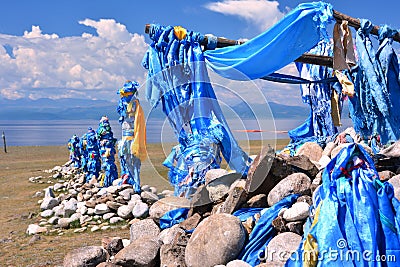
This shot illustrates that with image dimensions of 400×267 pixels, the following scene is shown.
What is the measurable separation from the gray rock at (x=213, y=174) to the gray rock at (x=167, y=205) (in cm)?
42

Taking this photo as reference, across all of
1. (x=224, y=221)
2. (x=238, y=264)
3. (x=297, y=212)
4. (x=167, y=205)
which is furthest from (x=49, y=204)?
(x=297, y=212)

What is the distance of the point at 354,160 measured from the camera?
3121 mm

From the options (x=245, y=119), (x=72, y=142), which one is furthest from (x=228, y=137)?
(x=72, y=142)

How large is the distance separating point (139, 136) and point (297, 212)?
5.29 metres

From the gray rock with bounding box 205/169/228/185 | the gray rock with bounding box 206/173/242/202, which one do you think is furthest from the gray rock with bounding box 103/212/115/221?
the gray rock with bounding box 206/173/242/202

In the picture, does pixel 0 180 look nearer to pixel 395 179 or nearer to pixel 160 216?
pixel 160 216

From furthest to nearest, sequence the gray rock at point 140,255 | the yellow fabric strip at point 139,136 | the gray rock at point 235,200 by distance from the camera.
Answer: the yellow fabric strip at point 139,136 < the gray rock at point 235,200 < the gray rock at point 140,255

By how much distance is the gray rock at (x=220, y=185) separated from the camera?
5.30 metres

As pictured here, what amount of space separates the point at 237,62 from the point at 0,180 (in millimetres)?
11996

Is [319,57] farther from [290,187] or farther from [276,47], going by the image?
[290,187]

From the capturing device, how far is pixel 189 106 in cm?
555

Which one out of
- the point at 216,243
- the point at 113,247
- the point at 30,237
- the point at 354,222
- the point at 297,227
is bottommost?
the point at 30,237

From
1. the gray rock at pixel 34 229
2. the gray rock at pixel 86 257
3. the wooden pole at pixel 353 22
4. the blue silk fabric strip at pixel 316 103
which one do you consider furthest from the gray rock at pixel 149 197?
the blue silk fabric strip at pixel 316 103

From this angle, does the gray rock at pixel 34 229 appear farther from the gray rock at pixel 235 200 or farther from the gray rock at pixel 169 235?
the gray rock at pixel 235 200
